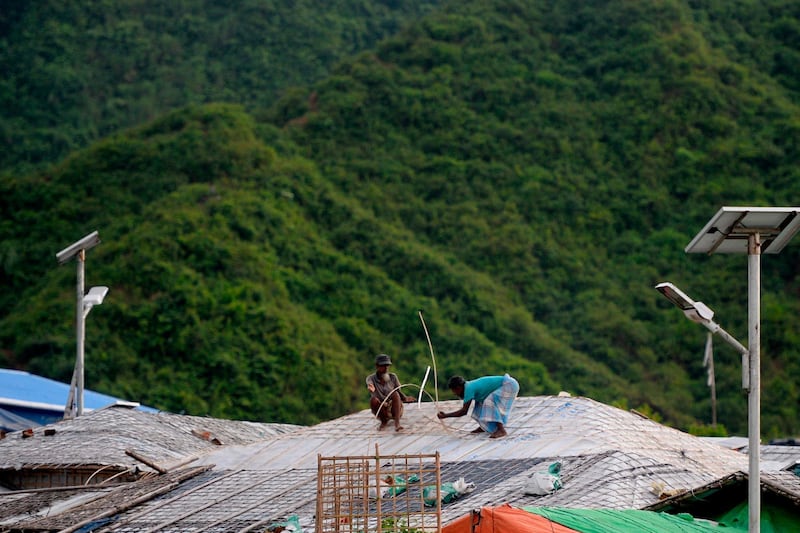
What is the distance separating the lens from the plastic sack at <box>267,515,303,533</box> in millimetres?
8719

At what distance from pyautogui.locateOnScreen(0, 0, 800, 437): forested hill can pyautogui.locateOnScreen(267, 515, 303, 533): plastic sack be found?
13069 mm

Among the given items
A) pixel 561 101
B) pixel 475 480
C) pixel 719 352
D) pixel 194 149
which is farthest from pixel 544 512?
pixel 561 101

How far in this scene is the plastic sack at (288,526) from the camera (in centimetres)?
872

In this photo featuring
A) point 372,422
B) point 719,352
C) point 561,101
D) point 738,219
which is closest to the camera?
point 738,219

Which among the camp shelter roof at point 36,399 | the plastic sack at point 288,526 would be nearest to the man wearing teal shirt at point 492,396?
the plastic sack at point 288,526

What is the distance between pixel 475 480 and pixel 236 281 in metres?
16.0

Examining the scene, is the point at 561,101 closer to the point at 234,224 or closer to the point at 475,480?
the point at 234,224

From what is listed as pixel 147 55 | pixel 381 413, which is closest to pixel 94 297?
pixel 381 413

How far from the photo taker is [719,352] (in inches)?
1053

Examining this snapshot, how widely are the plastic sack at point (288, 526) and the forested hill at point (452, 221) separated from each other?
13.1m

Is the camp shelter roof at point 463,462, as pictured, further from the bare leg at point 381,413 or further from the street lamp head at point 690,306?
the street lamp head at point 690,306

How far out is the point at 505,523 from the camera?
763 cm

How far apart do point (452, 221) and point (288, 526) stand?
68.9 feet

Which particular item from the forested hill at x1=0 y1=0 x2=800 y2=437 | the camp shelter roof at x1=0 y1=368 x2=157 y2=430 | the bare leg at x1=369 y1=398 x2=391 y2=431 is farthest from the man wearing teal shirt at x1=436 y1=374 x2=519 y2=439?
the forested hill at x1=0 y1=0 x2=800 y2=437
